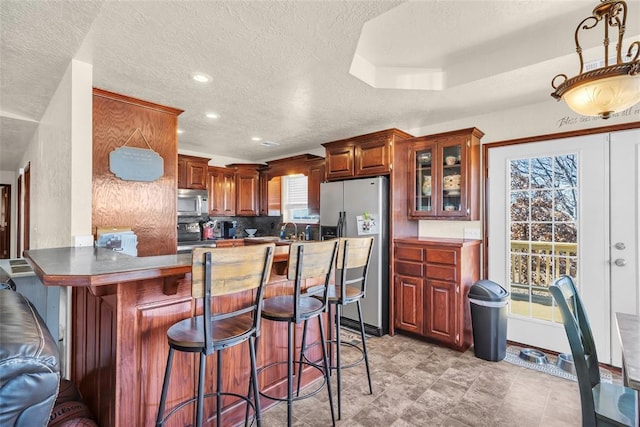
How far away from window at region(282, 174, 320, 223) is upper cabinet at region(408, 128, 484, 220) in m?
2.00

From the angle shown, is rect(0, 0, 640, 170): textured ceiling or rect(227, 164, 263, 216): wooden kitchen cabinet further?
rect(227, 164, 263, 216): wooden kitchen cabinet

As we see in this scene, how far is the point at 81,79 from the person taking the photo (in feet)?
7.16

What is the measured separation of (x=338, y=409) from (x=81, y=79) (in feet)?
9.24

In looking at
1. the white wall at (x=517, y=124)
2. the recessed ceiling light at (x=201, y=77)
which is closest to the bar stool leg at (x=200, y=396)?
the recessed ceiling light at (x=201, y=77)

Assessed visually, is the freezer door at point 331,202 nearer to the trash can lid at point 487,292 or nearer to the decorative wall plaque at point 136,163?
the trash can lid at point 487,292

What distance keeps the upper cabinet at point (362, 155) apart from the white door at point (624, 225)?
1922mm

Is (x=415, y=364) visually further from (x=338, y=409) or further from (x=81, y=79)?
(x=81, y=79)

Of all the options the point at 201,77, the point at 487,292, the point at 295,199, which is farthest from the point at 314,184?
the point at 487,292

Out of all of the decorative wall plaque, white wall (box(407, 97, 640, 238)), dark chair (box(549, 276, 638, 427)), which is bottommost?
dark chair (box(549, 276, 638, 427))

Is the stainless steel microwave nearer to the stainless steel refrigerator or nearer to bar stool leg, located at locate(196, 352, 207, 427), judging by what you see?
the stainless steel refrigerator

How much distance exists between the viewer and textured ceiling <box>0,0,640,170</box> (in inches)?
67.5

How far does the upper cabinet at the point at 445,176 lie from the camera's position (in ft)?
10.9

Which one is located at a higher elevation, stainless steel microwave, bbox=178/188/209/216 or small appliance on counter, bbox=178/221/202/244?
stainless steel microwave, bbox=178/188/209/216

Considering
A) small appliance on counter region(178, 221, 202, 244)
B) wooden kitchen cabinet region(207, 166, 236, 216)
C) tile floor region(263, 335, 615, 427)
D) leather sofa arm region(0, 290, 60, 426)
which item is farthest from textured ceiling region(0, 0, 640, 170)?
tile floor region(263, 335, 615, 427)
